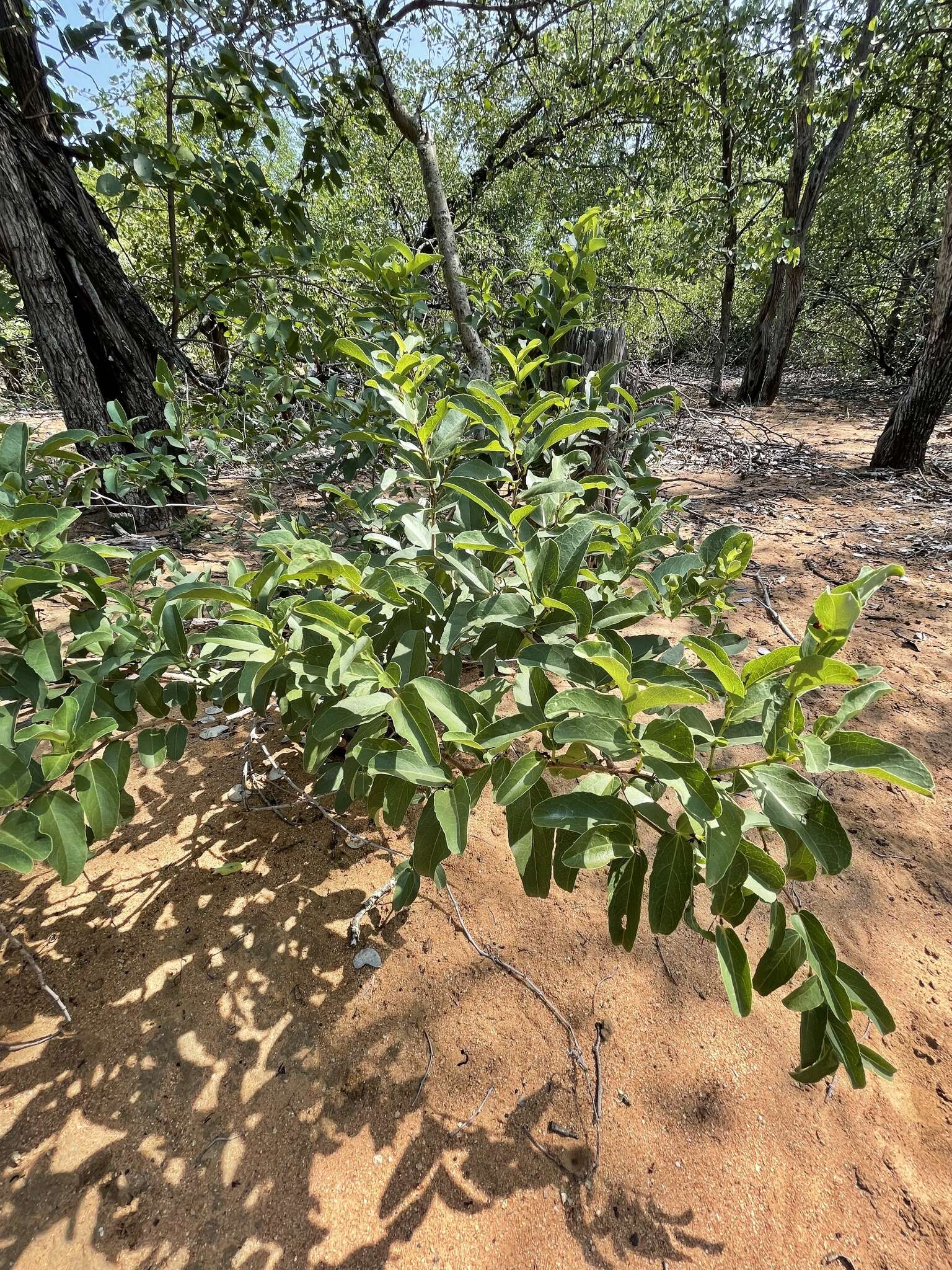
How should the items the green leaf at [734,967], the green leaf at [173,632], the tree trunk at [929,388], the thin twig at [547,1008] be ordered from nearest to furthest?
the green leaf at [734,967]
the green leaf at [173,632]
the thin twig at [547,1008]
the tree trunk at [929,388]

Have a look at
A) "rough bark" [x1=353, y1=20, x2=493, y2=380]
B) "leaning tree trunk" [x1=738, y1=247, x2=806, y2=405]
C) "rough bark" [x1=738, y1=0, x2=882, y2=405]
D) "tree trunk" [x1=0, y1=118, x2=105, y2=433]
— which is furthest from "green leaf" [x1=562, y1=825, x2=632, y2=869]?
"leaning tree trunk" [x1=738, y1=247, x2=806, y2=405]

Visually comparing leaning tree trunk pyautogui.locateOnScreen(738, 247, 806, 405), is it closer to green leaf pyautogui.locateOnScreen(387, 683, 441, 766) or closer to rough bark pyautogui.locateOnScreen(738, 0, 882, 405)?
rough bark pyautogui.locateOnScreen(738, 0, 882, 405)

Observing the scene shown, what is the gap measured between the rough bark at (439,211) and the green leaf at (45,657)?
5.53 ft

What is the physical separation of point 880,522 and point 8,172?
6.27 metres

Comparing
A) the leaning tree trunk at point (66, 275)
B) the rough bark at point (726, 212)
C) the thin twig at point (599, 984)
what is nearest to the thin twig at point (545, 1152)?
the thin twig at point (599, 984)

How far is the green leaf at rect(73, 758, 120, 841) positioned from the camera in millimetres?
953

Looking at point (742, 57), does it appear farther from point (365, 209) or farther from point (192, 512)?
point (192, 512)

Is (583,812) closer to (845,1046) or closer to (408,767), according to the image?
(408,767)

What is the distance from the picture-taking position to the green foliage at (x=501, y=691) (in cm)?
71

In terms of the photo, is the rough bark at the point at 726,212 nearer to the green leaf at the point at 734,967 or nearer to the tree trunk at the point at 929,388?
the tree trunk at the point at 929,388

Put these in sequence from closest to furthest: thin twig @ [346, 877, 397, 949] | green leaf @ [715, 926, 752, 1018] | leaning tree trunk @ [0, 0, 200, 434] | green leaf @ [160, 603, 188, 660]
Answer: green leaf @ [715, 926, 752, 1018]
green leaf @ [160, 603, 188, 660]
thin twig @ [346, 877, 397, 949]
leaning tree trunk @ [0, 0, 200, 434]

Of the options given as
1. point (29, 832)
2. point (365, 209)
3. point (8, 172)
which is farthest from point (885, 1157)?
point (365, 209)

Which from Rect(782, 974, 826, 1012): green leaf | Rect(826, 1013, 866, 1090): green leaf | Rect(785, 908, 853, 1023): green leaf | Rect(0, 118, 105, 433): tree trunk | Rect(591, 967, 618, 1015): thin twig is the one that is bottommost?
Rect(591, 967, 618, 1015): thin twig

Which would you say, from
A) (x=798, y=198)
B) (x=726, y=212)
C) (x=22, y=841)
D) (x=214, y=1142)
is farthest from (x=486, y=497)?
(x=798, y=198)
